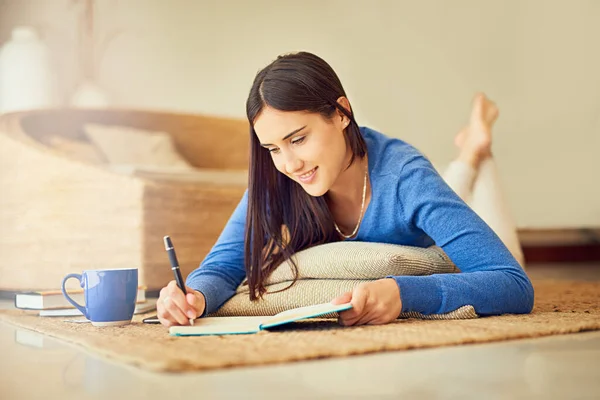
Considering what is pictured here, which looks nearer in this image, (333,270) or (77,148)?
(333,270)

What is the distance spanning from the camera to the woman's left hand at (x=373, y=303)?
1.24m

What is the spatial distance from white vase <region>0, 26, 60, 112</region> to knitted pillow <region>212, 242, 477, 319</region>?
2.69m

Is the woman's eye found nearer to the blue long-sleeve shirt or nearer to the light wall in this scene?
the blue long-sleeve shirt

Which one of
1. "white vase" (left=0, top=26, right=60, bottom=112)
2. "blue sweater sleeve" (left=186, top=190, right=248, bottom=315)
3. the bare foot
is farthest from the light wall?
"blue sweater sleeve" (left=186, top=190, right=248, bottom=315)

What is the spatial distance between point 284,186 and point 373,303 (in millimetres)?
463

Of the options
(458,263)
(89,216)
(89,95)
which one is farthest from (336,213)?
(89,95)

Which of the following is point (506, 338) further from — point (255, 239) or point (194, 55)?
point (194, 55)

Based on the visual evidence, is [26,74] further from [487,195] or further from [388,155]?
[388,155]

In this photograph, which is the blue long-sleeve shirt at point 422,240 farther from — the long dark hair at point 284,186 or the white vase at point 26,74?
the white vase at point 26,74

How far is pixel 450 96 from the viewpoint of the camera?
4625mm

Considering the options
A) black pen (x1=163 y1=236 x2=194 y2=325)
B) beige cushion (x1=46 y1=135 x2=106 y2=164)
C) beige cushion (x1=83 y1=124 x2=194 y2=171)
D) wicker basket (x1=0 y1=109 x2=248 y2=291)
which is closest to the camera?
black pen (x1=163 y1=236 x2=194 y2=325)

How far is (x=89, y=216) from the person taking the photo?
2.50 m

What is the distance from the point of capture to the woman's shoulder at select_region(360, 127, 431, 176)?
1.56m

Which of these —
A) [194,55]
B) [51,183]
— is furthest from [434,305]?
[194,55]
